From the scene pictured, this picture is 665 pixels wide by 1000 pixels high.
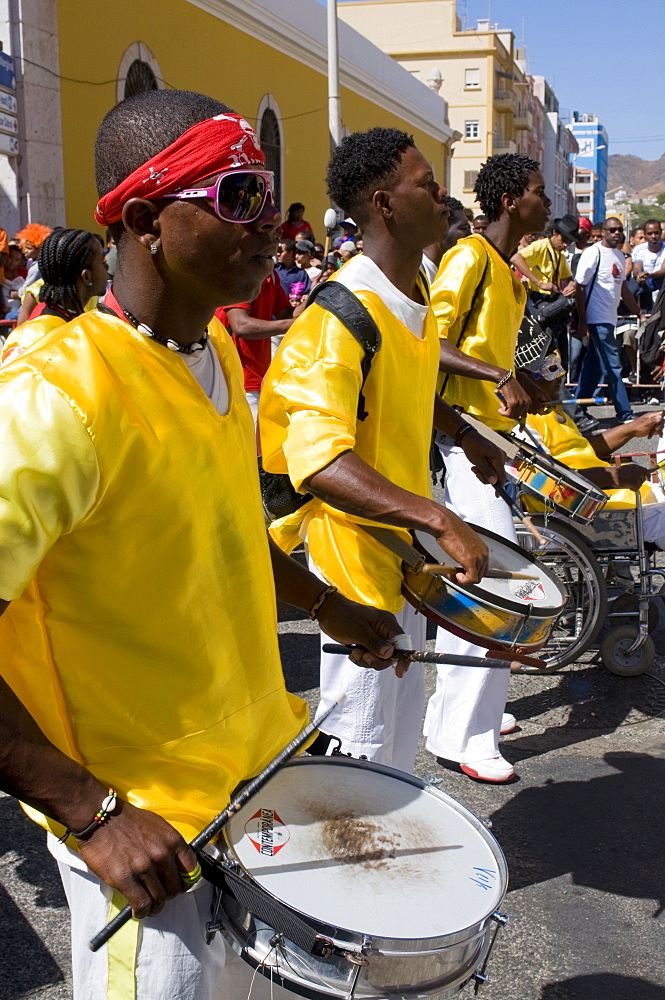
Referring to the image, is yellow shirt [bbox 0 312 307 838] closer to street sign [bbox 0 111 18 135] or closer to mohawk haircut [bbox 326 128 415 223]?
mohawk haircut [bbox 326 128 415 223]

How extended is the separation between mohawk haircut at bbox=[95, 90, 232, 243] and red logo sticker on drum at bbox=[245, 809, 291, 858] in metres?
0.99

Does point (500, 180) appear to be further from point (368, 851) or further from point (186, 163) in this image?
point (368, 851)

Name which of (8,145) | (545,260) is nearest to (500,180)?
(545,260)

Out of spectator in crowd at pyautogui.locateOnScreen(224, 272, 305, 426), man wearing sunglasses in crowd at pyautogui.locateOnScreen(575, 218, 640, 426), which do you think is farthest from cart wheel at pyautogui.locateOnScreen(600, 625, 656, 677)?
man wearing sunglasses in crowd at pyautogui.locateOnScreen(575, 218, 640, 426)

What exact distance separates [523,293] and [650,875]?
2.41 metres

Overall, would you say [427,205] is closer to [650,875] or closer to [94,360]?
[94,360]

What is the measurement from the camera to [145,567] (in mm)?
1572

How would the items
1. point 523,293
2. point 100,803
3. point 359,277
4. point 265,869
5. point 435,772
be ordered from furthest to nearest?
point 523,293 < point 435,772 < point 359,277 < point 265,869 < point 100,803

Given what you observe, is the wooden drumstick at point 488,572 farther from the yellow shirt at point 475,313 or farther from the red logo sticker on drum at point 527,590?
the yellow shirt at point 475,313

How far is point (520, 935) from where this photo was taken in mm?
3105

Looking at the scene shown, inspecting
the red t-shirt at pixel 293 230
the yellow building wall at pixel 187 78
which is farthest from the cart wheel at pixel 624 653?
the yellow building wall at pixel 187 78

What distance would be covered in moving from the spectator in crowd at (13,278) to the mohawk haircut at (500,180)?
7481 mm

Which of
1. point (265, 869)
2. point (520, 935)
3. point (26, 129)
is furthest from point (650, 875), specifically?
point (26, 129)

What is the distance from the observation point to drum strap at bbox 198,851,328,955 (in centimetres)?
153
